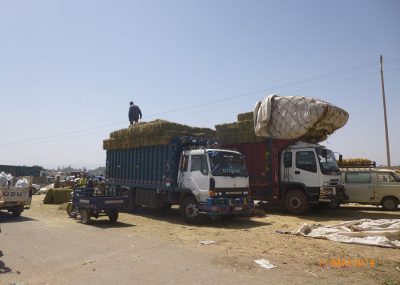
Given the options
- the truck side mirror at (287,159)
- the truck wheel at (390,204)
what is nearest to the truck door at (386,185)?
the truck wheel at (390,204)

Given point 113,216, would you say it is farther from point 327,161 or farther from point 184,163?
point 327,161

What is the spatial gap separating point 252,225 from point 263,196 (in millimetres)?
3501

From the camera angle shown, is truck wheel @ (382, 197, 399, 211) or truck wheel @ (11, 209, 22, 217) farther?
truck wheel @ (382, 197, 399, 211)

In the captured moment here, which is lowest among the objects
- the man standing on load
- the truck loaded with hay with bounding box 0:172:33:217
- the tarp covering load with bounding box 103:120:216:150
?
the truck loaded with hay with bounding box 0:172:33:217

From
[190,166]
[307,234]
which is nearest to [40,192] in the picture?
[190,166]

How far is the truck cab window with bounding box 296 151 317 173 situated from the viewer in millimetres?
14508

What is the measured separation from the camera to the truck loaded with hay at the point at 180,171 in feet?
40.3

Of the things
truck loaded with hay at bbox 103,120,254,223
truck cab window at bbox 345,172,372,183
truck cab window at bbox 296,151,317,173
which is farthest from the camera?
truck cab window at bbox 345,172,372,183

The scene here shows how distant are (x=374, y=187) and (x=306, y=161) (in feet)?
13.3

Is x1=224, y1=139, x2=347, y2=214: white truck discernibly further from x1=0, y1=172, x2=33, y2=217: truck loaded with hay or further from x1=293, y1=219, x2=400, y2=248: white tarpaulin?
x1=0, y1=172, x2=33, y2=217: truck loaded with hay

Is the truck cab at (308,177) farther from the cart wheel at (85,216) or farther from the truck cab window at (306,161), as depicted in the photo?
the cart wheel at (85,216)

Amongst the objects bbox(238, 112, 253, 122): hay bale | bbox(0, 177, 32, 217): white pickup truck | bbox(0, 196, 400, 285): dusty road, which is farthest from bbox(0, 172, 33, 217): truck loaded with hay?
bbox(238, 112, 253, 122): hay bale
